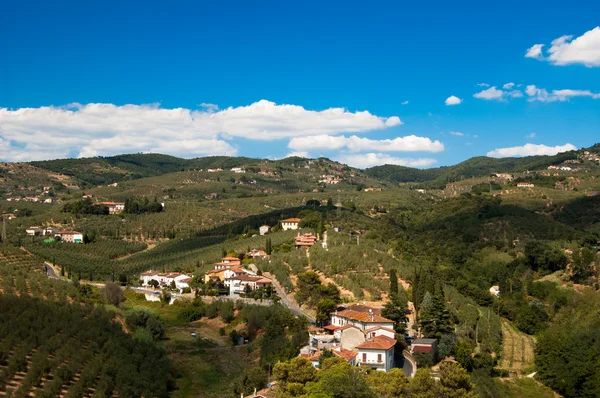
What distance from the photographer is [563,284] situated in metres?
70.9

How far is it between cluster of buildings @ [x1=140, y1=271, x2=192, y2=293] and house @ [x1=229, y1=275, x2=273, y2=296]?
6051 millimetres

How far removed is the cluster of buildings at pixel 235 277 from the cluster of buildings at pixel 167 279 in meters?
2.45

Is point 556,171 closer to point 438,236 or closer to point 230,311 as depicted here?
point 438,236

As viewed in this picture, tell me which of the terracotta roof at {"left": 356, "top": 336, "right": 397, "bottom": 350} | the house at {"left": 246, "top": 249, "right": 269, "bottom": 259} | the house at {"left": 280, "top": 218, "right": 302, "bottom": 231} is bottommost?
the terracotta roof at {"left": 356, "top": 336, "right": 397, "bottom": 350}

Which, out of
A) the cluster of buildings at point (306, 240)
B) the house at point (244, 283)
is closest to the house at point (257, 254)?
the cluster of buildings at point (306, 240)

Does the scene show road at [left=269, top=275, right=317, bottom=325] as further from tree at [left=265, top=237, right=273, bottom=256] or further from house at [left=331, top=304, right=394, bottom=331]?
tree at [left=265, top=237, right=273, bottom=256]

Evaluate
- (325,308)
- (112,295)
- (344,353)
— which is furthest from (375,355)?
(112,295)

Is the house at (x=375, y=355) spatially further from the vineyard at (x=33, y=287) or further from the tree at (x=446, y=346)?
the vineyard at (x=33, y=287)

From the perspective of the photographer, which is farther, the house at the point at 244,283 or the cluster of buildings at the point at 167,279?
the cluster of buildings at the point at 167,279

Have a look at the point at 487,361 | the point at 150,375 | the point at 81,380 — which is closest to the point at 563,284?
the point at 487,361

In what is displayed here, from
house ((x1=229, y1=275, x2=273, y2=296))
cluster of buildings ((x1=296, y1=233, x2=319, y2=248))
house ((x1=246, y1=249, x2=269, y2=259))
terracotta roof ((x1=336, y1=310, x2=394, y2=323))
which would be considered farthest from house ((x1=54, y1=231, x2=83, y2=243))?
terracotta roof ((x1=336, y1=310, x2=394, y2=323))

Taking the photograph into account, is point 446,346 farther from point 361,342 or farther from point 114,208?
point 114,208

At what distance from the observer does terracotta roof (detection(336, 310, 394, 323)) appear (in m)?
42.2

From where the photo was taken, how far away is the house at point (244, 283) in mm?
59875
